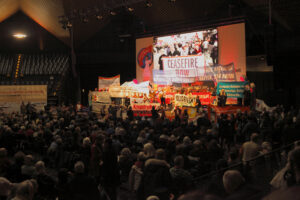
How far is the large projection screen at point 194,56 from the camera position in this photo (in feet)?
54.5

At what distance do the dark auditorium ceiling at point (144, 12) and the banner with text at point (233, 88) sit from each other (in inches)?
146

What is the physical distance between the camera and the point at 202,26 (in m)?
17.8

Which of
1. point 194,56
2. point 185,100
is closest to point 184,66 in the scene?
point 194,56

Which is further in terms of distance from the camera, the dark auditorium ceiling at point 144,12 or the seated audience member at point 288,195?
the dark auditorium ceiling at point 144,12

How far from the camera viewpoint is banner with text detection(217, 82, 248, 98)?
15.5 m

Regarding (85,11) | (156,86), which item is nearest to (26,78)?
(85,11)

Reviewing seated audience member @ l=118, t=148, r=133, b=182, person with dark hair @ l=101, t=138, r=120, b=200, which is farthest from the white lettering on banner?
person with dark hair @ l=101, t=138, r=120, b=200

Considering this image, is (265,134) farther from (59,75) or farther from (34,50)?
(34,50)

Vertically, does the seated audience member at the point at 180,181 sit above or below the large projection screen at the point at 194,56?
below

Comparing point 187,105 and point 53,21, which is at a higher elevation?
point 53,21

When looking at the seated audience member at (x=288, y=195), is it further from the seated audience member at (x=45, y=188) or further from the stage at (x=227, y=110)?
the stage at (x=227, y=110)

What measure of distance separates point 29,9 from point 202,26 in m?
12.9

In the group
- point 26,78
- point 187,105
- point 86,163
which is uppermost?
point 26,78

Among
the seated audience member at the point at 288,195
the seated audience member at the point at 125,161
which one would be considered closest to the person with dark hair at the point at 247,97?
the seated audience member at the point at 125,161
